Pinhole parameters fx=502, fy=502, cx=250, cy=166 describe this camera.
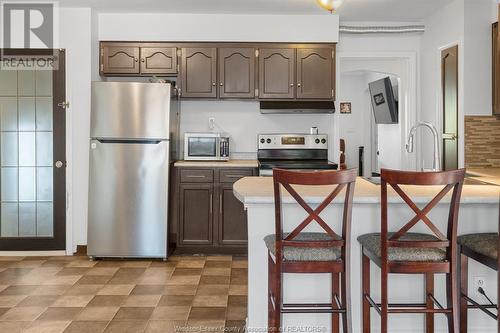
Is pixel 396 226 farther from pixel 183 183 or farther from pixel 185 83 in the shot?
pixel 185 83

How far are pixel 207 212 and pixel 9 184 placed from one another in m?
2.08

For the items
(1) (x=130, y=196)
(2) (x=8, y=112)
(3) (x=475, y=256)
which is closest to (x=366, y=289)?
(3) (x=475, y=256)

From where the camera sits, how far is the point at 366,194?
2740mm

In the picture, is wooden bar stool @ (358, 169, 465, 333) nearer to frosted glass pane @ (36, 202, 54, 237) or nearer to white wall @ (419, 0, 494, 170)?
white wall @ (419, 0, 494, 170)

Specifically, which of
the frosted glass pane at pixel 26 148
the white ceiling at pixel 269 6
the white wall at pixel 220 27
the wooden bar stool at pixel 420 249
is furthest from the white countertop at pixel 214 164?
the wooden bar stool at pixel 420 249

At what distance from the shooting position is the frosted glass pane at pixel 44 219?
207 inches

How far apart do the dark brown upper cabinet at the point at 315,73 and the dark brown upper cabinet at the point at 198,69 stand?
3.08 feet

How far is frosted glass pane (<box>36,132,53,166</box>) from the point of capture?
5230 millimetres

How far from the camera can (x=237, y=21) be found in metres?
Answer: 5.48

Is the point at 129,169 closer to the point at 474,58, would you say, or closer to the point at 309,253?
the point at 309,253

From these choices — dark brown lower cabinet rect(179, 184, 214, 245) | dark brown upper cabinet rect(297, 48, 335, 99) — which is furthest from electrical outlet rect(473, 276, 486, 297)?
dark brown upper cabinet rect(297, 48, 335, 99)

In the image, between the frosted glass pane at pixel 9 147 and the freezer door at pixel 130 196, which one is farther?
the frosted glass pane at pixel 9 147

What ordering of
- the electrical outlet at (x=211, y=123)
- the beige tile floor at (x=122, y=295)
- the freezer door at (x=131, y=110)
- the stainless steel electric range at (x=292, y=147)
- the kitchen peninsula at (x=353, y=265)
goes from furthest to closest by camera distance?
the electrical outlet at (x=211, y=123), the stainless steel electric range at (x=292, y=147), the freezer door at (x=131, y=110), the beige tile floor at (x=122, y=295), the kitchen peninsula at (x=353, y=265)

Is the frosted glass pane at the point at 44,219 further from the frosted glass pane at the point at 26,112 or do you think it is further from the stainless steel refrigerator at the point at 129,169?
the frosted glass pane at the point at 26,112
